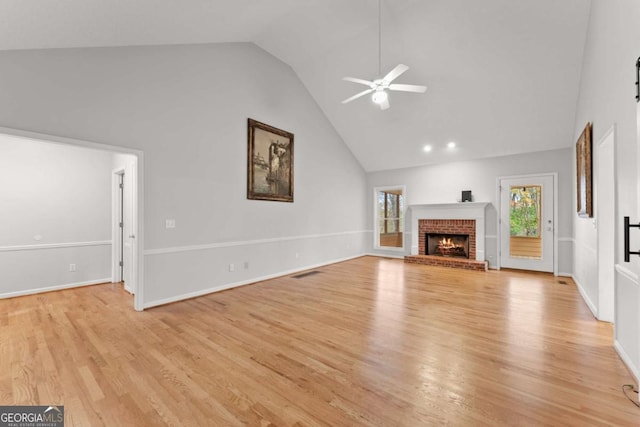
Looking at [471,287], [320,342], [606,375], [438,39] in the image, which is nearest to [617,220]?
[606,375]

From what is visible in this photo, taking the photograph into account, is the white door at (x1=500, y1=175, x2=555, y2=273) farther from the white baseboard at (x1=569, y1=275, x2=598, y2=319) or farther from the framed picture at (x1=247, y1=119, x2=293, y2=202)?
the framed picture at (x1=247, y1=119, x2=293, y2=202)

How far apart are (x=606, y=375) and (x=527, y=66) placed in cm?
449

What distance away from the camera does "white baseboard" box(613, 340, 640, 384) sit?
1.99m

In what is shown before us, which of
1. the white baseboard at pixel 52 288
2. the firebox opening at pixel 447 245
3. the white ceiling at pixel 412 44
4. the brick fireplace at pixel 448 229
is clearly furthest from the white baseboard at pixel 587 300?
the white baseboard at pixel 52 288

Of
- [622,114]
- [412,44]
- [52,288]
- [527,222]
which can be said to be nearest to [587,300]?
[527,222]

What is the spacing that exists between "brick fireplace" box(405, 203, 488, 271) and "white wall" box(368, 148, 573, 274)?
0.22 metres

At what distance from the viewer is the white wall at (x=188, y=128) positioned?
2.95 meters

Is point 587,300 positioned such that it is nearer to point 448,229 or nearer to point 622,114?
point 622,114

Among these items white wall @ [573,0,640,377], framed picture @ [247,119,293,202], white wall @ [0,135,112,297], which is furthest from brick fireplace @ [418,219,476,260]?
white wall @ [0,135,112,297]

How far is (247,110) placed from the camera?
16.2 ft

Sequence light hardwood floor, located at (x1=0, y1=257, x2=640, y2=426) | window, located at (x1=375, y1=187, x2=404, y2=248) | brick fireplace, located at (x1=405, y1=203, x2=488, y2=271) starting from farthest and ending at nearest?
window, located at (x1=375, y1=187, x2=404, y2=248) → brick fireplace, located at (x1=405, y1=203, x2=488, y2=271) → light hardwood floor, located at (x1=0, y1=257, x2=640, y2=426)

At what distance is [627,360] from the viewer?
2.19 m

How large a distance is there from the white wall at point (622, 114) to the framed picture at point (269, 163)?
4.66 metres

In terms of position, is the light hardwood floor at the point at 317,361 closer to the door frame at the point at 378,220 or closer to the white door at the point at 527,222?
the white door at the point at 527,222
